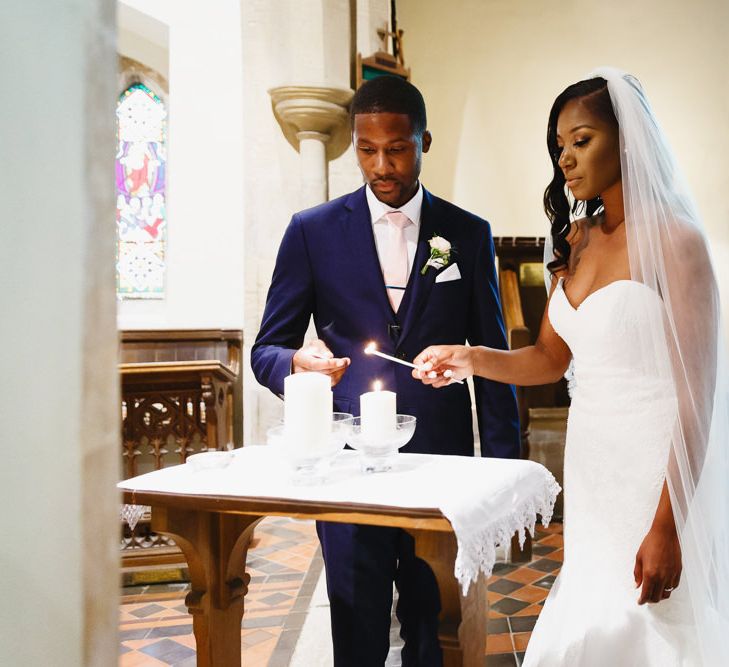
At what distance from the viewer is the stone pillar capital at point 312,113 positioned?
5.64 m

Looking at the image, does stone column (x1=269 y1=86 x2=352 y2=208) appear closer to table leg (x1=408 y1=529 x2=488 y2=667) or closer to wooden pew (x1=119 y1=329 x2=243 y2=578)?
wooden pew (x1=119 y1=329 x2=243 y2=578)

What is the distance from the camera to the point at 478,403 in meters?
2.17

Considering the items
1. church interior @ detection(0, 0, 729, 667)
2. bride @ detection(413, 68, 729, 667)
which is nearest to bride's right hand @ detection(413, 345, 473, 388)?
bride @ detection(413, 68, 729, 667)

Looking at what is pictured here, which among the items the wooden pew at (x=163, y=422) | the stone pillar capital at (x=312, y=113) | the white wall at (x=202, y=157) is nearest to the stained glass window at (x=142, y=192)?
the white wall at (x=202, y=157)

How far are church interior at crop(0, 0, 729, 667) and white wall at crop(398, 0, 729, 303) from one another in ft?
0.08

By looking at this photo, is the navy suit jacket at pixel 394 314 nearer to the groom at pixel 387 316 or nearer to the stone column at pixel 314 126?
the groom at pixel 387 316

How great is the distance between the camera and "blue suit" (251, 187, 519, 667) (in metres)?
1.93

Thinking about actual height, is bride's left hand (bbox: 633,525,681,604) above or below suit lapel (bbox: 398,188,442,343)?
below

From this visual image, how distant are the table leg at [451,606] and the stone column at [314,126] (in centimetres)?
440

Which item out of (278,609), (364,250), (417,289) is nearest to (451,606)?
(417,289)

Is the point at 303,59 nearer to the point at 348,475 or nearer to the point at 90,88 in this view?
the point at 348,475

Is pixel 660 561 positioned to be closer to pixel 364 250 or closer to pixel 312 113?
pixel 364 250

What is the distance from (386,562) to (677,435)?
2.66 feet

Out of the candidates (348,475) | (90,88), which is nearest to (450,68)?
(348,475)
